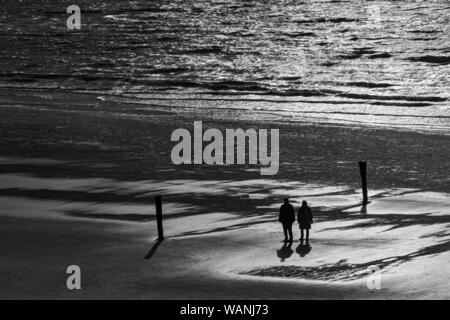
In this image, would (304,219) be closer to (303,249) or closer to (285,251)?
(303,249)

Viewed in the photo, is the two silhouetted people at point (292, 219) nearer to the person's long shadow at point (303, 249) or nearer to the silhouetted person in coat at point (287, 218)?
the silhouetted person in coat at point (287, 218)

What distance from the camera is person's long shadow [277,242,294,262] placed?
18.6 m

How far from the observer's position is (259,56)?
71562 millimetres

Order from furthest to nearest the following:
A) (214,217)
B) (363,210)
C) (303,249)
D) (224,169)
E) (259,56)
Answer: (259,56) < (224,169) < (363,210) < (214,217) < (303,249)

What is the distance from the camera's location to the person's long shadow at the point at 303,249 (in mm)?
18750

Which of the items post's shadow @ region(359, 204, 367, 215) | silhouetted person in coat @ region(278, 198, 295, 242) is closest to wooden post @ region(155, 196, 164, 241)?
silhouetted person in coat @ region(278, 198, 295, 242)

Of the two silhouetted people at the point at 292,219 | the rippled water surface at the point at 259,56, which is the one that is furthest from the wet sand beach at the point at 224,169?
the two silhouetted people at the point at 292,219

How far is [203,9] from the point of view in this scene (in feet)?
354

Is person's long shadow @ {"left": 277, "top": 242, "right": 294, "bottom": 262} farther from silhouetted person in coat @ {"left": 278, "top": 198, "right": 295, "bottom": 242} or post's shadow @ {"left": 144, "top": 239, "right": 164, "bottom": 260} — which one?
post's shadow @ {"left": 144, "top": 239, "right": 164, "bottom": 260}

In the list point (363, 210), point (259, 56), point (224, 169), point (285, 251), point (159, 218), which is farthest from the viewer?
point (259, 56)

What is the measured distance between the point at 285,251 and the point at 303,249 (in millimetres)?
381

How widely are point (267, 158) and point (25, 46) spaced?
2101 inches

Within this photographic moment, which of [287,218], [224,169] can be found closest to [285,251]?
[287,218]
